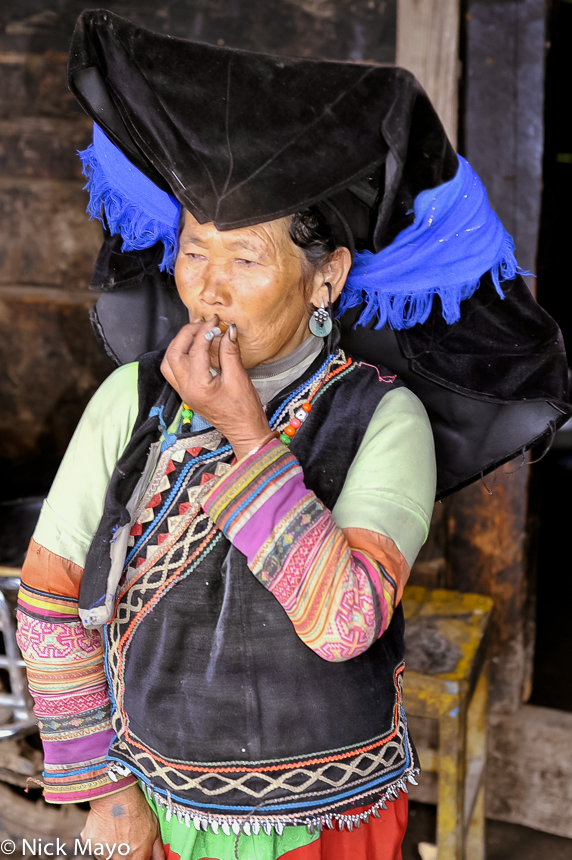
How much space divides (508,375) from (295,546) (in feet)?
1.88

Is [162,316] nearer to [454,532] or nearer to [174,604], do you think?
[174,604]

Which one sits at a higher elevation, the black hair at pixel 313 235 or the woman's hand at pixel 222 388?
the black hair at pixel 313 235

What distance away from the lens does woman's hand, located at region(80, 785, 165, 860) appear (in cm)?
132

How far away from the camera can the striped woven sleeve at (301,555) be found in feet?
3.44

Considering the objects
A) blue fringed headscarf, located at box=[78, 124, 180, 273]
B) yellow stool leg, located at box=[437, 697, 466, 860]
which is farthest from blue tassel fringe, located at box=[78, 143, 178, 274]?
yellow stool leg, located at box=[437, 697, 466, 860]

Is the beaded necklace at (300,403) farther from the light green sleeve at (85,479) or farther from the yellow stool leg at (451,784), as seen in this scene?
the yellow stool leg at (451,784)

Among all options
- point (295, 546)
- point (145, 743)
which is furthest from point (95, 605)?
point (295, 546)

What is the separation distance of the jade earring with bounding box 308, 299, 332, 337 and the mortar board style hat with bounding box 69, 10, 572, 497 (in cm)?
13

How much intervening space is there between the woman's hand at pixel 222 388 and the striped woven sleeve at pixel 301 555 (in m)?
0.04

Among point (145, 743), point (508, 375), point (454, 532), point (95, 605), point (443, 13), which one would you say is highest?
point (443, 13)

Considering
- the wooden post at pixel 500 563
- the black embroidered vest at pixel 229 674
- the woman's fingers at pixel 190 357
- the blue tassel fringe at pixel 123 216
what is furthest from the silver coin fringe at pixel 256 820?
the wooden post at pixel 500 563

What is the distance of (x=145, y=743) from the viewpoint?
1.25m

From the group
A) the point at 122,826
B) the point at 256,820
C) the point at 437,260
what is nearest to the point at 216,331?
the point at 437,260

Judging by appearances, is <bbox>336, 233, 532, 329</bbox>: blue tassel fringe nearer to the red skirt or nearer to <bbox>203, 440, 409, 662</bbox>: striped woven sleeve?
<bbox>203, 440, 409, 662</bbox>: striped woven sleeve
